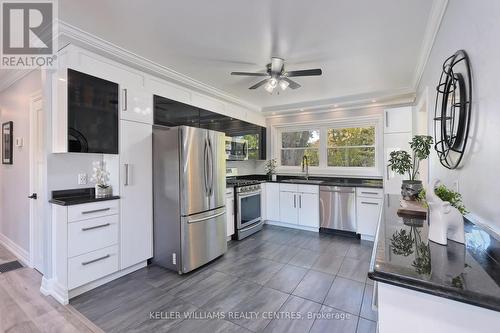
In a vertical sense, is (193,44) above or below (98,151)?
above

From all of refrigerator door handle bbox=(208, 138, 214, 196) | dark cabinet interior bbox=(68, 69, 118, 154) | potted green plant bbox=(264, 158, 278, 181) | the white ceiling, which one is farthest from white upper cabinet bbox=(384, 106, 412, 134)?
dark cabinet interior bbox=(68, 69, 118, 154)

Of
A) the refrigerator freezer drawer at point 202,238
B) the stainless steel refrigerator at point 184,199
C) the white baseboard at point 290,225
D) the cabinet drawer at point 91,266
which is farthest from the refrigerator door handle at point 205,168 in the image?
the white baseboard at point 290,225

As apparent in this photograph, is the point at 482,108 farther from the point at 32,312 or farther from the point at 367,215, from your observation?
the point at 32,312

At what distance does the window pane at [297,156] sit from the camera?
5172mm

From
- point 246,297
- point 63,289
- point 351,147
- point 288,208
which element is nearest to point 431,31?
point 351,147

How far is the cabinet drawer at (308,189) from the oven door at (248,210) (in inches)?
32.4

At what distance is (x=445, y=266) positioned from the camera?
81 cm

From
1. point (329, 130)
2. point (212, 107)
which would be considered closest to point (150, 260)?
point (212, 107)

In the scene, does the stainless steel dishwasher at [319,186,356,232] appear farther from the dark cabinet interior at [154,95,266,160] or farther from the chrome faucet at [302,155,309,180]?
the dark cabinet interior at [154,95,266,160]

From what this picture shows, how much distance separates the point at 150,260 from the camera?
3.03m

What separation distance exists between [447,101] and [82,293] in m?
3.61

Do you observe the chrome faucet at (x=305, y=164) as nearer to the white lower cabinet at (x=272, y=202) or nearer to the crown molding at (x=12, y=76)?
the white lower cabinet at (x=272, y=202)

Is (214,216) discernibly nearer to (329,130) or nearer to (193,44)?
(193,44)

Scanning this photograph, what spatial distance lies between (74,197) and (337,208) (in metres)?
3.90
